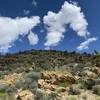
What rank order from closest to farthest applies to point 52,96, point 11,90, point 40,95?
point 40,95 < point 52,96 < point 11,90

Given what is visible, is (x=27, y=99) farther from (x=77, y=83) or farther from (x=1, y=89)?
(x=77, y=83)

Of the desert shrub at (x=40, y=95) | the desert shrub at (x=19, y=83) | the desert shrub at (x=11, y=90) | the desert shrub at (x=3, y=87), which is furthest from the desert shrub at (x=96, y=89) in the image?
the desert shrub at (x=3, y=87)

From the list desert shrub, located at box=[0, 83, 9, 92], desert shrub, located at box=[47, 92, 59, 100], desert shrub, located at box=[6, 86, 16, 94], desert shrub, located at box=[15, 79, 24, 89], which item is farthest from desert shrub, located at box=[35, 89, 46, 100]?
desert shrub, located at box=[0, 83, 9, 92]

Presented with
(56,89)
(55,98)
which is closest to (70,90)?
(56,89)

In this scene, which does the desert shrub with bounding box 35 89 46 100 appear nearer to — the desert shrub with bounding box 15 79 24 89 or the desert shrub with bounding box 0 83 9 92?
the desert shrub with bounding box 15 79 24 89

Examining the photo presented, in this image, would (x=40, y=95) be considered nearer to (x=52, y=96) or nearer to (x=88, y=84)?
(x=52, y=96)

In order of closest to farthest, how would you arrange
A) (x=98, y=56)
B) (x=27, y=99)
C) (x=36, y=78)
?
(x=27, y=99) → (x=36, y=78) → (x=98, y=56)

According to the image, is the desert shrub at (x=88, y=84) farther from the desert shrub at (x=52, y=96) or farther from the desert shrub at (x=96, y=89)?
the desert shrub at (x=52, y=96)

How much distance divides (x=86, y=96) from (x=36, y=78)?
5.25 metres

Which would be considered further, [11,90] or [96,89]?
[96,89]

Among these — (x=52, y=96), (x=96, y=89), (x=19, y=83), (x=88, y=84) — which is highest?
(x=19, y=83)

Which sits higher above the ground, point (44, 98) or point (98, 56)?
point (98, 56)

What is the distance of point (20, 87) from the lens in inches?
906

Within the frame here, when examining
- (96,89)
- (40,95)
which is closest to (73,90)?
(96,89)
